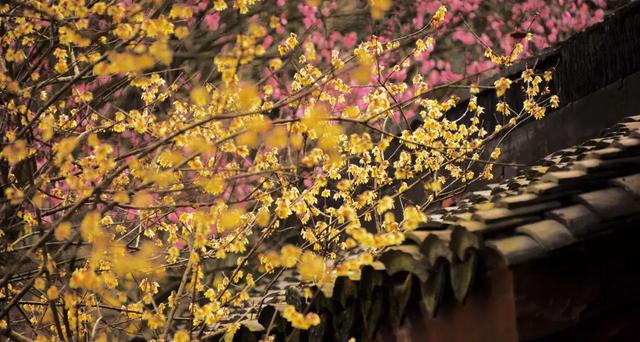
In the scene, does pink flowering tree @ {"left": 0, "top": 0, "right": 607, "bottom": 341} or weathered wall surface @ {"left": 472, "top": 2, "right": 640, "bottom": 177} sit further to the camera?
weathered wall surface @ {"left": 472, "top": 2, "right": 640, "bottom": 177}

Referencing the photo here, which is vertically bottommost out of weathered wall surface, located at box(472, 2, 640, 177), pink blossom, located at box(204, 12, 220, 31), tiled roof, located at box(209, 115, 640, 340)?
A: tiled roof, located at box(209, 115, 640, 340)

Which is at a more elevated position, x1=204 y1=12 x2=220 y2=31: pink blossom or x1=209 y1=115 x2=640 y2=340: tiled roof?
x1=204 y1=12 x2=220 y2=31: pink blossom

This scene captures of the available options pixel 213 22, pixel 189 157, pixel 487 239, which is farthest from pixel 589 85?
pixel 213 22

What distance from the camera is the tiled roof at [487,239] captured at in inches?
176

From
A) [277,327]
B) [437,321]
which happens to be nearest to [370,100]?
[277,327]

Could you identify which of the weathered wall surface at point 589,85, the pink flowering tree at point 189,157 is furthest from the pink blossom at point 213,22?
the weathered wall surface at point 589,85

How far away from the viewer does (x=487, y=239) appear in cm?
451

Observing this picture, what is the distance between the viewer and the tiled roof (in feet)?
14.7

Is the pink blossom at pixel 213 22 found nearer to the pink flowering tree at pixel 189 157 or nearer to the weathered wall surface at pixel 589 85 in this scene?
the pink flowering tree at pixel 189 157

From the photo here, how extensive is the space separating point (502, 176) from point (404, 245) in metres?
5.11

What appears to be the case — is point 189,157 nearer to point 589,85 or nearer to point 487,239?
point 487,239

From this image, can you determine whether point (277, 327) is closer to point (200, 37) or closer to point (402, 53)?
point (200, 37)

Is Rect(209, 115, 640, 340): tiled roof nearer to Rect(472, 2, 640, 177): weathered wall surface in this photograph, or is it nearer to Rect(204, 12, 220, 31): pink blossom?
Rect(472, 2, 640, 177): weathered wall surface

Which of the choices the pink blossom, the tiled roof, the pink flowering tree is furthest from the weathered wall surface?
the pink blossom
